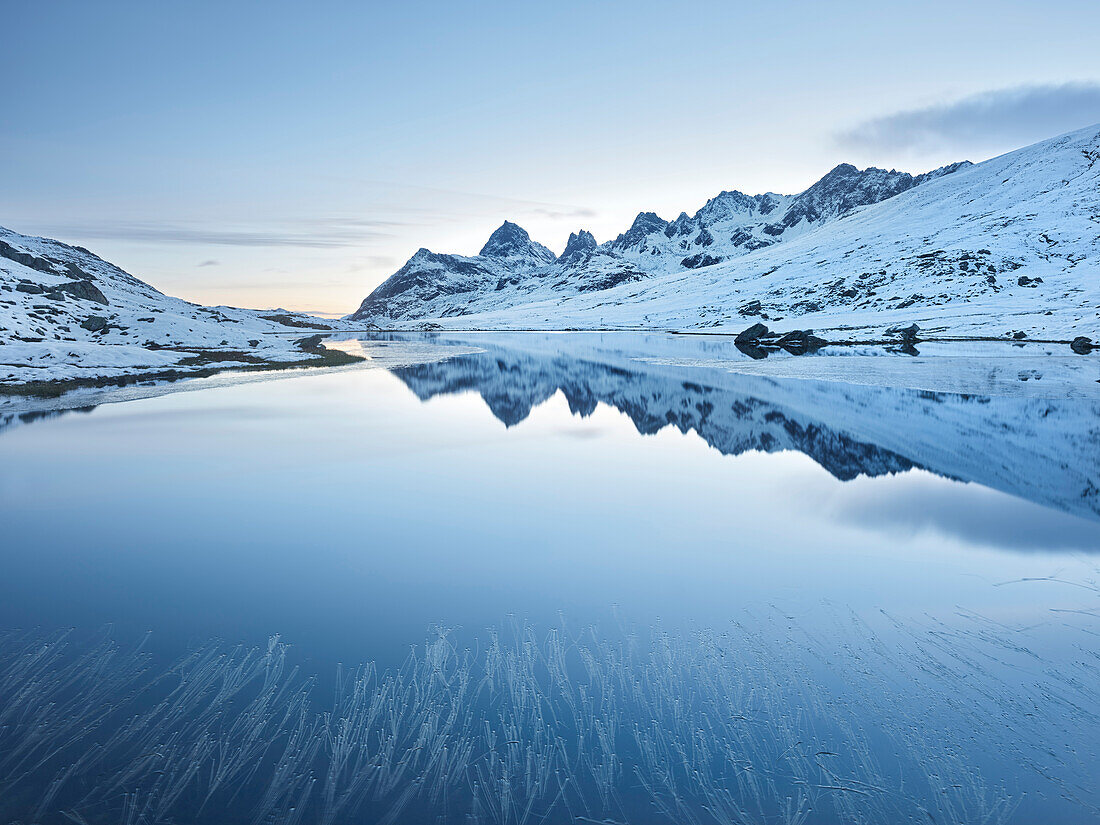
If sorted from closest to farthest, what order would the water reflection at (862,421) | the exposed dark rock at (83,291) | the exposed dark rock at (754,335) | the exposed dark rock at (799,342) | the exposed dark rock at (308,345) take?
1. the water reflection at (862,421)
2. the exposed dark rock at (83,291)
3. the exposed dark rock at (308,345)
4. the exposed dark rock at (799,342)
5. the exposed dark rock at (754,335)

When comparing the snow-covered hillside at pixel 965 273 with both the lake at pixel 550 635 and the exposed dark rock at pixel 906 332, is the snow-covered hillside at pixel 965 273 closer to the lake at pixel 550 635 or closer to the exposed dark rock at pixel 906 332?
the exposed dark rock at pixel 906 332

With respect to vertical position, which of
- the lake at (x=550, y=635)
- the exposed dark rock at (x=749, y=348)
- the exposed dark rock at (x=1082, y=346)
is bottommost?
the exposed dark rock at (x=749, y=348)

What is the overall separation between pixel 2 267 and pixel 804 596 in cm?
8115

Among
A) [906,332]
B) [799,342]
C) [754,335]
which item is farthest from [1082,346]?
[754,335]

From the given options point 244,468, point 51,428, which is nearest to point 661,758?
point 244,468

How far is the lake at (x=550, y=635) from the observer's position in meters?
5.82

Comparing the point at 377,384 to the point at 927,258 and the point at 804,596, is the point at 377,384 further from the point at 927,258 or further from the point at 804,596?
the point at 927,258

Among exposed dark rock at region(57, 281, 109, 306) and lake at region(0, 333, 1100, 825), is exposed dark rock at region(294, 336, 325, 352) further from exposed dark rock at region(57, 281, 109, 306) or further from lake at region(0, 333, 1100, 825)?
lake at region(0, 333, 1100, 825)

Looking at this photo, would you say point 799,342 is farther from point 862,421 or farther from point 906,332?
point 862,421

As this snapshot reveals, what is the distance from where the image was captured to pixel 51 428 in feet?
79.1

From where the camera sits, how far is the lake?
5.82 meters

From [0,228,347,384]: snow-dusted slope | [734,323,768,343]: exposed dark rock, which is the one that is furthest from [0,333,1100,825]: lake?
[734,323,768,343]: exposed dark rock

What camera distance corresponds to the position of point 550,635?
8.73 metres

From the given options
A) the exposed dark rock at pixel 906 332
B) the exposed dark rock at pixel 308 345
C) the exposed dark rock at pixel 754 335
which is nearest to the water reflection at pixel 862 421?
the exposed dark rock at pixel 308 345
